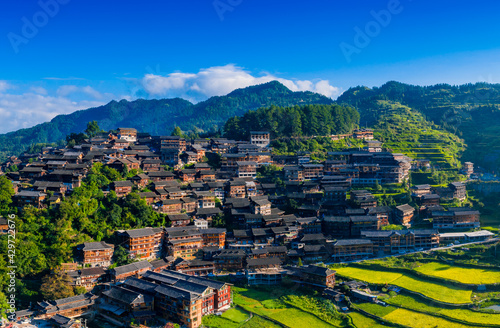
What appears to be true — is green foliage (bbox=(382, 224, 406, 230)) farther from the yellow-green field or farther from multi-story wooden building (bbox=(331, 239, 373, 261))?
the yellow-green field

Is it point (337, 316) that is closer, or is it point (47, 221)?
point (337, 316)

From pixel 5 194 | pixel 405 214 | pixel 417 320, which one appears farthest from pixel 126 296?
pixel 405 214


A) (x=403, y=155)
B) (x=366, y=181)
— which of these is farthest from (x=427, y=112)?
(x=366, y=181)

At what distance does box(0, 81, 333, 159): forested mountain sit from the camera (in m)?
155

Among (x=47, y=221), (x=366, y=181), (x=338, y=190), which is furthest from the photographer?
(x=366, y=181)

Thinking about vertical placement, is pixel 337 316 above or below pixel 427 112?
below

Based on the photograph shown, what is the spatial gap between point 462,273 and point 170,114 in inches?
6650

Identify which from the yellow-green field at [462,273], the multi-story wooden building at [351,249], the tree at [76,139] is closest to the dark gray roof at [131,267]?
the multi-story wooden building at [351,249]

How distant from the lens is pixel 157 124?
182 m

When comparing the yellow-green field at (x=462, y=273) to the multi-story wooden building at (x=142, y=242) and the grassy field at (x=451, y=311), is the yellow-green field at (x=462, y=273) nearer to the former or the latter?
the grassy field at (x=451, y=311)

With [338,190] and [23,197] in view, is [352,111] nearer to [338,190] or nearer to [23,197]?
[338,190]

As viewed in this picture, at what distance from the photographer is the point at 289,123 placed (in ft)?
229

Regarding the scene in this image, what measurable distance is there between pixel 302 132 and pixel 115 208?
40.3 metres

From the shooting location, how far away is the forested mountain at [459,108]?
235 ft
